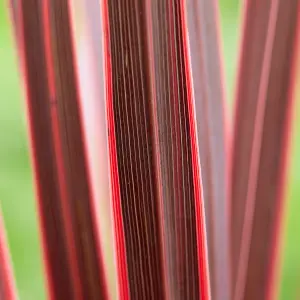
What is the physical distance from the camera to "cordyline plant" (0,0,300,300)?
73cm

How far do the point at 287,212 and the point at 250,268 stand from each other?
0.11 metres

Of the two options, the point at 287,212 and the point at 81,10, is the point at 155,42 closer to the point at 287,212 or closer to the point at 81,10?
the point at 81,10

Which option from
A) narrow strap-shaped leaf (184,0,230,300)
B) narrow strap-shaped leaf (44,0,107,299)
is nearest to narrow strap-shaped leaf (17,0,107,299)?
narrow strap-shaped leaf (44,0,107,299)

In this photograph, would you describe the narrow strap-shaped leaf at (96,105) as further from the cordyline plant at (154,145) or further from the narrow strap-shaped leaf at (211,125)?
the narrow strap-shaped leaf at (211,125)

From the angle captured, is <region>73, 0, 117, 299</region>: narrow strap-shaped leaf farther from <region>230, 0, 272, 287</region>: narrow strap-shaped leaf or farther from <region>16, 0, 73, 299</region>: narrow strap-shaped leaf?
<region>230, 0, 272, 287</region>: narrow strap-shaped leaf

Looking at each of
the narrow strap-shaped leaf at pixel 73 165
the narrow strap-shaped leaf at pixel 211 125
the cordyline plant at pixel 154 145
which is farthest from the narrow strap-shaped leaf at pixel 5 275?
the narrow strap-shaped leaf at pixel 211 125

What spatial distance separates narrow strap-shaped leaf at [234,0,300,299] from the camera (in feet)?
2.41

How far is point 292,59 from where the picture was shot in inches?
29.1

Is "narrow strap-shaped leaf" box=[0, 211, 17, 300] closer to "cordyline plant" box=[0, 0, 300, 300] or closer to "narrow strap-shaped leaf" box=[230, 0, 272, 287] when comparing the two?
"cordyline plant" box=[0, 0, 300, 300]

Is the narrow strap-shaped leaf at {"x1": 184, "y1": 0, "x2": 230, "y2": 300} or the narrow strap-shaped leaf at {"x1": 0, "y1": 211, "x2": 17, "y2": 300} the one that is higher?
the narrow strap-shaped leaf at {"x1": 184, "y1": 0, "x2": 230, "y2": 300}

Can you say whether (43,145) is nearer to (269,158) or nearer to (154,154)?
(154,154)

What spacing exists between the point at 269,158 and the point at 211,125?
105 millimetres

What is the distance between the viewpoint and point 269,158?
772 mm

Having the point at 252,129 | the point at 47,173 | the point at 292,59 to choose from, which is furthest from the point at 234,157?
the point at 47,173
